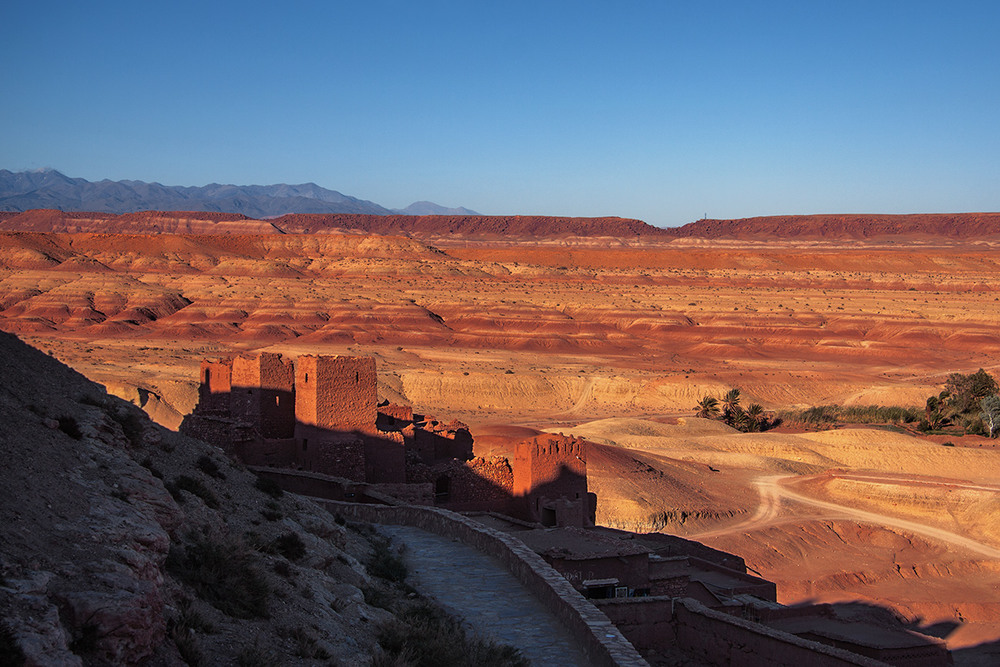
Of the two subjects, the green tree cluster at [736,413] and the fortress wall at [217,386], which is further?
the green tree cluster at [736,413]

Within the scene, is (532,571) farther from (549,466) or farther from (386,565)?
(549,466)

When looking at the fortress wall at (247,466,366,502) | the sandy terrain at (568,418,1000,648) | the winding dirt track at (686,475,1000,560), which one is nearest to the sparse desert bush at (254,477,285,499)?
the fortress wall at (247,466,366,502)

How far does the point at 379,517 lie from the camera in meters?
15.0

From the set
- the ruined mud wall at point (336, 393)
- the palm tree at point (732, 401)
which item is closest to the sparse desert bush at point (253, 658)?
the ruined mud wall at point (336, 393)

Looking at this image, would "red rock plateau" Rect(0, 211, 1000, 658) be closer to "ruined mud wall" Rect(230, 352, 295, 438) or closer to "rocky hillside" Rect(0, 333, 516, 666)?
"ruined mud wall" Rect(230, 352, 295, 438)

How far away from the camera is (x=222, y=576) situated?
6.92m

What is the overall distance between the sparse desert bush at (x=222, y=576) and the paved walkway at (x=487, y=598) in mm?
2722

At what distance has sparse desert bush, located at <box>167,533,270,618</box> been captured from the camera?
262 inches

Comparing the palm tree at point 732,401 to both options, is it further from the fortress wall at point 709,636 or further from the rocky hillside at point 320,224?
the rocky hillside at point 320,224

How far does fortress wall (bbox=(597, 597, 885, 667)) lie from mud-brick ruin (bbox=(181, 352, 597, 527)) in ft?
16.4

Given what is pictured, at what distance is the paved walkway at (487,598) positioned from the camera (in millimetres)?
8747

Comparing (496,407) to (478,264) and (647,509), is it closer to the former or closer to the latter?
(647,509)

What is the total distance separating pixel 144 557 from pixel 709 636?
24.7ft

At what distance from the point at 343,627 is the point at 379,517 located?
7511 mm
